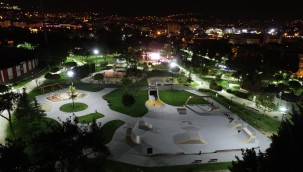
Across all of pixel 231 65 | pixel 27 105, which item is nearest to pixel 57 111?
pixel 27 105

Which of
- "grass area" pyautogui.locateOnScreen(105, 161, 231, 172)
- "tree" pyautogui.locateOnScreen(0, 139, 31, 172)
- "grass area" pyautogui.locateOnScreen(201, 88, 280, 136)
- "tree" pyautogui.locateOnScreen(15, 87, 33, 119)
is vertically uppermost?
"tree" pyautogui.locateOnScreen(0, 139, 31, 172)

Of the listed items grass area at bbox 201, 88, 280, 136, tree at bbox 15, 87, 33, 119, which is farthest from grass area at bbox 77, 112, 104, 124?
grass area at bbox 201, 88, 280, 136

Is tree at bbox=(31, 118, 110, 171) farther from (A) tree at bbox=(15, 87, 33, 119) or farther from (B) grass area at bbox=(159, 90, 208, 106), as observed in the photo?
(B) grass area at bbox=(159, 90, 208, 106)

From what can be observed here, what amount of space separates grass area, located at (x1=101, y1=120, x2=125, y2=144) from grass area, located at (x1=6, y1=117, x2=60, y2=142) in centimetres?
606

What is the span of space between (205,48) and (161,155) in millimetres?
69301

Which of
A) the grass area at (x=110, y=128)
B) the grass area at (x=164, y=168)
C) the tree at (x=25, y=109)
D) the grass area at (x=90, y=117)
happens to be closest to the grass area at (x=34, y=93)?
the tree at (x=25, y=109)

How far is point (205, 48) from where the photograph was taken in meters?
89.0

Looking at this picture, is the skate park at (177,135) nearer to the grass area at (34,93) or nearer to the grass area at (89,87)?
the grass area at (34,93)

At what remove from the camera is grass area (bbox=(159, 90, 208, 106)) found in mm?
40500

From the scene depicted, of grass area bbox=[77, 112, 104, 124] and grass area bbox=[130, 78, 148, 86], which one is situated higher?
grass area bbox=[130, 78, 148, 86]

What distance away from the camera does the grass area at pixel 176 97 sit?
1594 inches

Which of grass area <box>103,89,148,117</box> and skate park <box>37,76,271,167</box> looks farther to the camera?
grass area <box>103,89,148,117</box>

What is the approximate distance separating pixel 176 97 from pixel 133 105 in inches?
330

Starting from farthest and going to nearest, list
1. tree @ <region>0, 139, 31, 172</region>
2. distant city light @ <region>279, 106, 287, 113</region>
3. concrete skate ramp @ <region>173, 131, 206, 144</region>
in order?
distant city light @ <region>279, 106, 287, 113</region> < concrete skate ramp @ <region>173, 131, 206, 144</region> < tree @ <region>0, 139, 31, 172</region>
